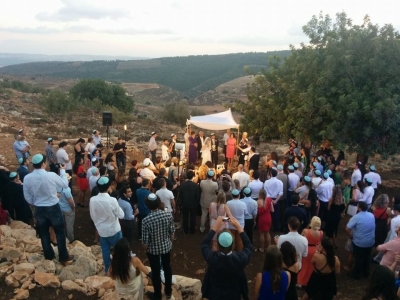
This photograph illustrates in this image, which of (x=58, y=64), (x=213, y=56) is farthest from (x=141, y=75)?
(x=58, y=64)

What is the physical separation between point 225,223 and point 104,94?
38.5m

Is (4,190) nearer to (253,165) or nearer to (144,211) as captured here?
(144,211)

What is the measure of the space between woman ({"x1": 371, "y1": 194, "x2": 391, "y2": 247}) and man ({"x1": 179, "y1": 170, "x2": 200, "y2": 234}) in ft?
12.5

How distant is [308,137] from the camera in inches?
516

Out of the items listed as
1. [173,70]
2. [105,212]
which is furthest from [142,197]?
[173,70]

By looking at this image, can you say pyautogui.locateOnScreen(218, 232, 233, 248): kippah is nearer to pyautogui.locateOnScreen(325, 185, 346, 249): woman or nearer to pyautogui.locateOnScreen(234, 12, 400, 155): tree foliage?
pyautogui.locateOnScreen(325, 185, 346, 249): woman

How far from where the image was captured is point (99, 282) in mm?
5512

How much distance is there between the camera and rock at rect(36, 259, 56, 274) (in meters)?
5.61

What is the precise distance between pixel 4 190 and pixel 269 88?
10.9m

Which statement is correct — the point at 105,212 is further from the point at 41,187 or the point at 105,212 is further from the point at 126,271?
the point at 126,271

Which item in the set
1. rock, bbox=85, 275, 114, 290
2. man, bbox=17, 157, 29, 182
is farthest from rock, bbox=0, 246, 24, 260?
man, bbox=17, 157, 29, 182

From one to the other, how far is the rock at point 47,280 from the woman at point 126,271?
4.70ft

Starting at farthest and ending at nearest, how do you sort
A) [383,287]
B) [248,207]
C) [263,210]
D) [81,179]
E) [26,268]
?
[81,179]
[263,210]
[248,207]
[26,268]
[383,287]

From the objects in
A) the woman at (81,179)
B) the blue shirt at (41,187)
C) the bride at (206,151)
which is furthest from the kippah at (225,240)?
the bride at (206,151)
